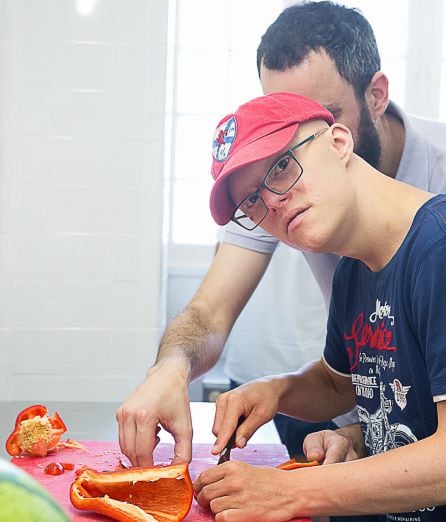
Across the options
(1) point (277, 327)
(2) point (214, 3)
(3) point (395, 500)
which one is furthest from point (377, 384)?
(2) point (214, 3)

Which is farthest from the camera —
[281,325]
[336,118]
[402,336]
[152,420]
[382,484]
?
[281,325]

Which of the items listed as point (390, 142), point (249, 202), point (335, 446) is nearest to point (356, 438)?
point (335, 446)

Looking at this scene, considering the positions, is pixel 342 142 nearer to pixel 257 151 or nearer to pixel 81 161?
pixel 257 151

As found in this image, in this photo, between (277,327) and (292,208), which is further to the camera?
(277,327)

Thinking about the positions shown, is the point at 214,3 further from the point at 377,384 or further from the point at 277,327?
the point at 377,384

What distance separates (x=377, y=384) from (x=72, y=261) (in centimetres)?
126

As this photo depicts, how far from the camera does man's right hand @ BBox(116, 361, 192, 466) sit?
130cm

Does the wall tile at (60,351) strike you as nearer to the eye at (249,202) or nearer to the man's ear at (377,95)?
the man's ear at (377,95)

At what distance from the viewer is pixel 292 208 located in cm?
121

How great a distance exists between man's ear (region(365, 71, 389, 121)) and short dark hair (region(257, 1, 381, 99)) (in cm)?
1

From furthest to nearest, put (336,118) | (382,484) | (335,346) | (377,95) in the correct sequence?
(377,95) < (336,118) < (335,346) < (382,484)

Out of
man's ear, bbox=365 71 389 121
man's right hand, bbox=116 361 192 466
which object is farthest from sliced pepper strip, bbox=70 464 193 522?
man's ear, bbox=365 71 389 121

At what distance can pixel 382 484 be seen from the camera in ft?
3.39

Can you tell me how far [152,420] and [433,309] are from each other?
0.51 m
